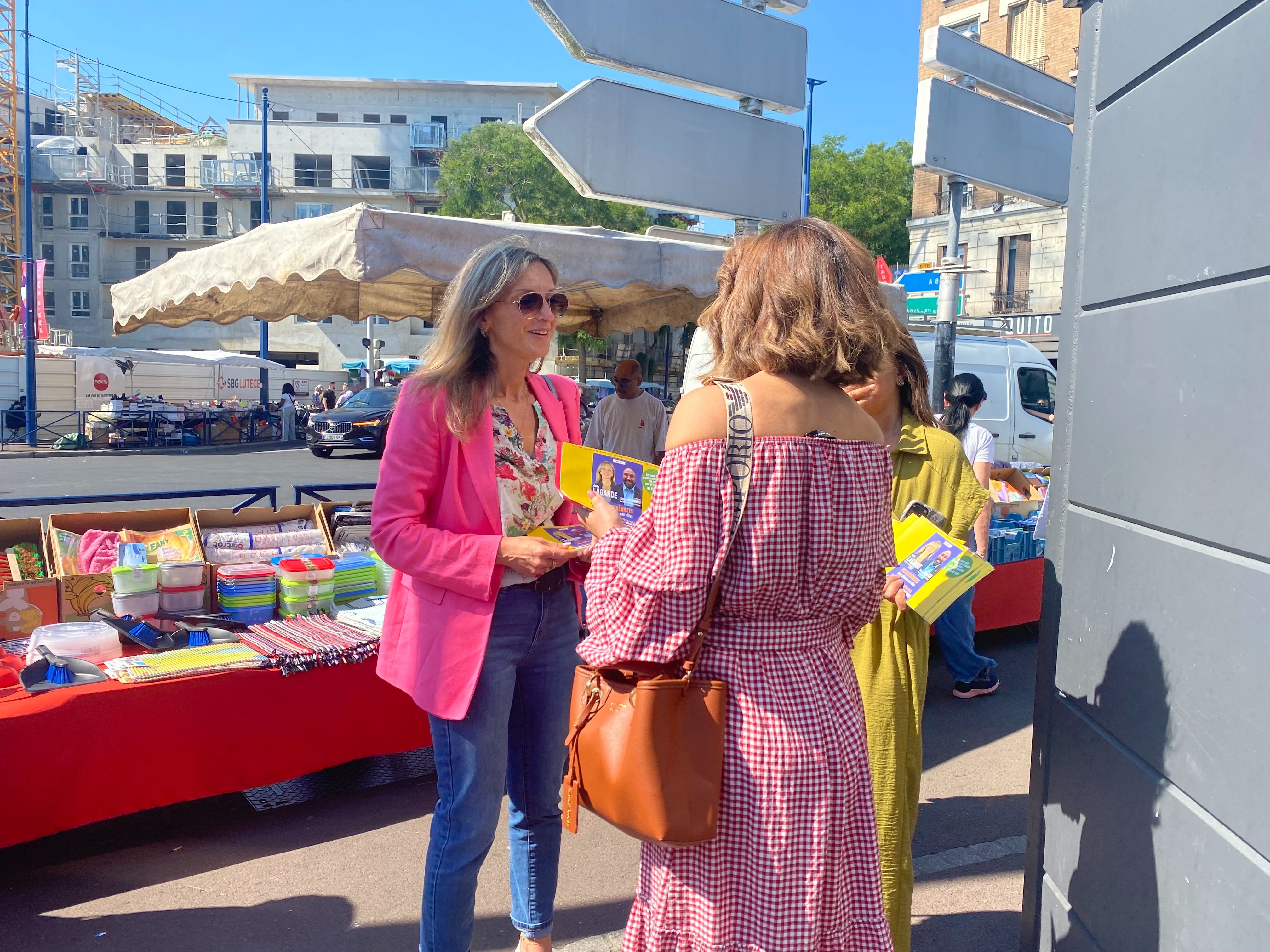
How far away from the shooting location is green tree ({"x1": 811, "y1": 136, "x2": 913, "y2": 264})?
140 feet

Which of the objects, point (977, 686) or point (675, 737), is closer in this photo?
point (675, 737)

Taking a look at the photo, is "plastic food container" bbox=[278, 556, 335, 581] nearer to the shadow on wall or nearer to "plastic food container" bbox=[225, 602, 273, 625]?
"plastic food container" bbox=[225, 602, 273, 625]

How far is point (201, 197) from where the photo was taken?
1887 inches

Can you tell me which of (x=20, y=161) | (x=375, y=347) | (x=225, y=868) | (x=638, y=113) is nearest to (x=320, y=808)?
(x=225, y=868)

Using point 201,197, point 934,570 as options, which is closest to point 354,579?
point 934,570

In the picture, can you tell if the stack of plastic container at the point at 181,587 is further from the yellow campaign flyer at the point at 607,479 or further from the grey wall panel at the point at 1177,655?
the grey wall panel at the point at 1177,655

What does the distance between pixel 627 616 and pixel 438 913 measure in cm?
106

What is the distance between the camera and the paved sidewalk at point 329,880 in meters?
2.82

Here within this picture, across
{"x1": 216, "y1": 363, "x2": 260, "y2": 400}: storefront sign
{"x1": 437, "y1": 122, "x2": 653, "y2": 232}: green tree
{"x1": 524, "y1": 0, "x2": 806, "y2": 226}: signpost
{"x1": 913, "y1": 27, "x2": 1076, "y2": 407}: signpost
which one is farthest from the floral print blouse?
{"x1": 437, "y1": 122, "x2": 653, "y2": 232}: green tree

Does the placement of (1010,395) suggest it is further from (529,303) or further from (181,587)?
(529,303)

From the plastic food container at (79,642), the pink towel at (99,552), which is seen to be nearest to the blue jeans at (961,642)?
the plastic food container at (79,642)

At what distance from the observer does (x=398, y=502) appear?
213cm

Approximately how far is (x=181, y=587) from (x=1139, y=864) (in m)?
3.76

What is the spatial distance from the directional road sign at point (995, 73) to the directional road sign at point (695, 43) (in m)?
1.17
